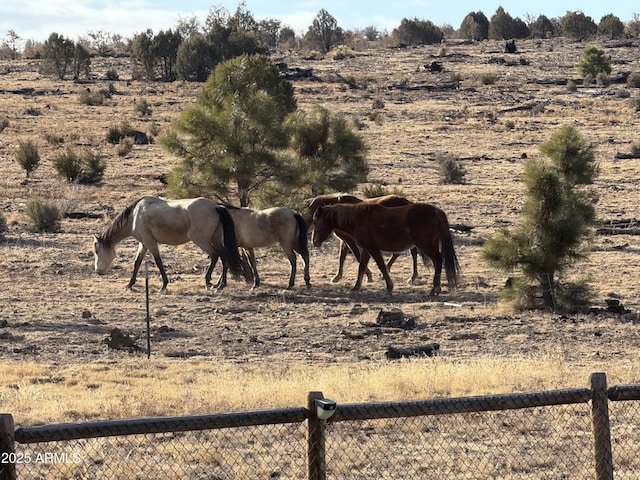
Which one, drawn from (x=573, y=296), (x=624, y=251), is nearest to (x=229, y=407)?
(x=573, y=296)

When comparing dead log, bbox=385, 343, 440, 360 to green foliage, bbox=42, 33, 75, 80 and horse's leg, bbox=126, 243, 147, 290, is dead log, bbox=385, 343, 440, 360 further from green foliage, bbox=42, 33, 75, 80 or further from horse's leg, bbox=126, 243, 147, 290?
green foliage, bbox=42, 33, 75, 80

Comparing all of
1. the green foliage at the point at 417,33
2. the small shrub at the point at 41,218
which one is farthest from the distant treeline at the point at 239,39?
the small shrub at the point at 41,218

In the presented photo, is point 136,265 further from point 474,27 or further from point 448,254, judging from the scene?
point 474,27

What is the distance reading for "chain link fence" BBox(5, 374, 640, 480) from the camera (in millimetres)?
7254

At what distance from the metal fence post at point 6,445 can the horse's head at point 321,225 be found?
14.7m

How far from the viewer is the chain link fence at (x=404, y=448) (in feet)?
23.8

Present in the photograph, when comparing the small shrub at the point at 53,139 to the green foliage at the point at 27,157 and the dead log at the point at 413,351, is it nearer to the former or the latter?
the green foliage at the point at 27,157

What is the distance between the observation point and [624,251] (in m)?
23.8

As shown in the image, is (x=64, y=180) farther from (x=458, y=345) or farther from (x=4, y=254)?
(x=458, y=345)

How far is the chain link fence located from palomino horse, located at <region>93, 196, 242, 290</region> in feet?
32.9

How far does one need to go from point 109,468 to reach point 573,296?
10564 millimetres

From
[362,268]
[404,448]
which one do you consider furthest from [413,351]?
[362,268]

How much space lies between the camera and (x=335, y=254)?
24.4 meters

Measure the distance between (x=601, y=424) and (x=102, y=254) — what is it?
47.9 ft
